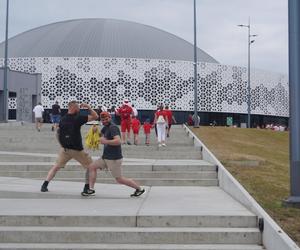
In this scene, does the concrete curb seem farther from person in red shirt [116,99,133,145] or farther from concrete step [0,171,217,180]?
person in red shirt [116,99,133,145]

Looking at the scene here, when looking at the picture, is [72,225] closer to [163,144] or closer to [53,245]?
[53,245]

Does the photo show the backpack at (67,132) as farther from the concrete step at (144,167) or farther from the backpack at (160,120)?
the backpack at (160,120)

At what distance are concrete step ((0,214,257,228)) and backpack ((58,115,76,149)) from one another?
2.10 meters

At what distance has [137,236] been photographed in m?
6.93

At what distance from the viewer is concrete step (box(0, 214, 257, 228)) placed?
288 inches

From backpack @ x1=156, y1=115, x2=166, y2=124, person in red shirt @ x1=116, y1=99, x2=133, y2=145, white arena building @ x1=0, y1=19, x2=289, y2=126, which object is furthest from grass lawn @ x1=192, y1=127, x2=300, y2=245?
white arena building @ x1=0, y1=19, x2=289, y2=126

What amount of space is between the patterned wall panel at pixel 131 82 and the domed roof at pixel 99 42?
713cm

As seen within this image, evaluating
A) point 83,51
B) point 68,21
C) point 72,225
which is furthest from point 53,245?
point 68,21

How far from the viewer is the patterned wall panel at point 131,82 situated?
198 ft

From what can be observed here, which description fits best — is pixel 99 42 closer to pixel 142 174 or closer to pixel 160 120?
pixel 160 120

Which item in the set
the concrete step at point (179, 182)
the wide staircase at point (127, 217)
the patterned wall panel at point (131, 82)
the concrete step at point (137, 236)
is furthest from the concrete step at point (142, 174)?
the patterned wall panel at point (131, 82)

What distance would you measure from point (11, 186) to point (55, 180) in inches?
66.1

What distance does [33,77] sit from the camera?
43406 mm

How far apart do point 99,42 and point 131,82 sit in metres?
11.8
